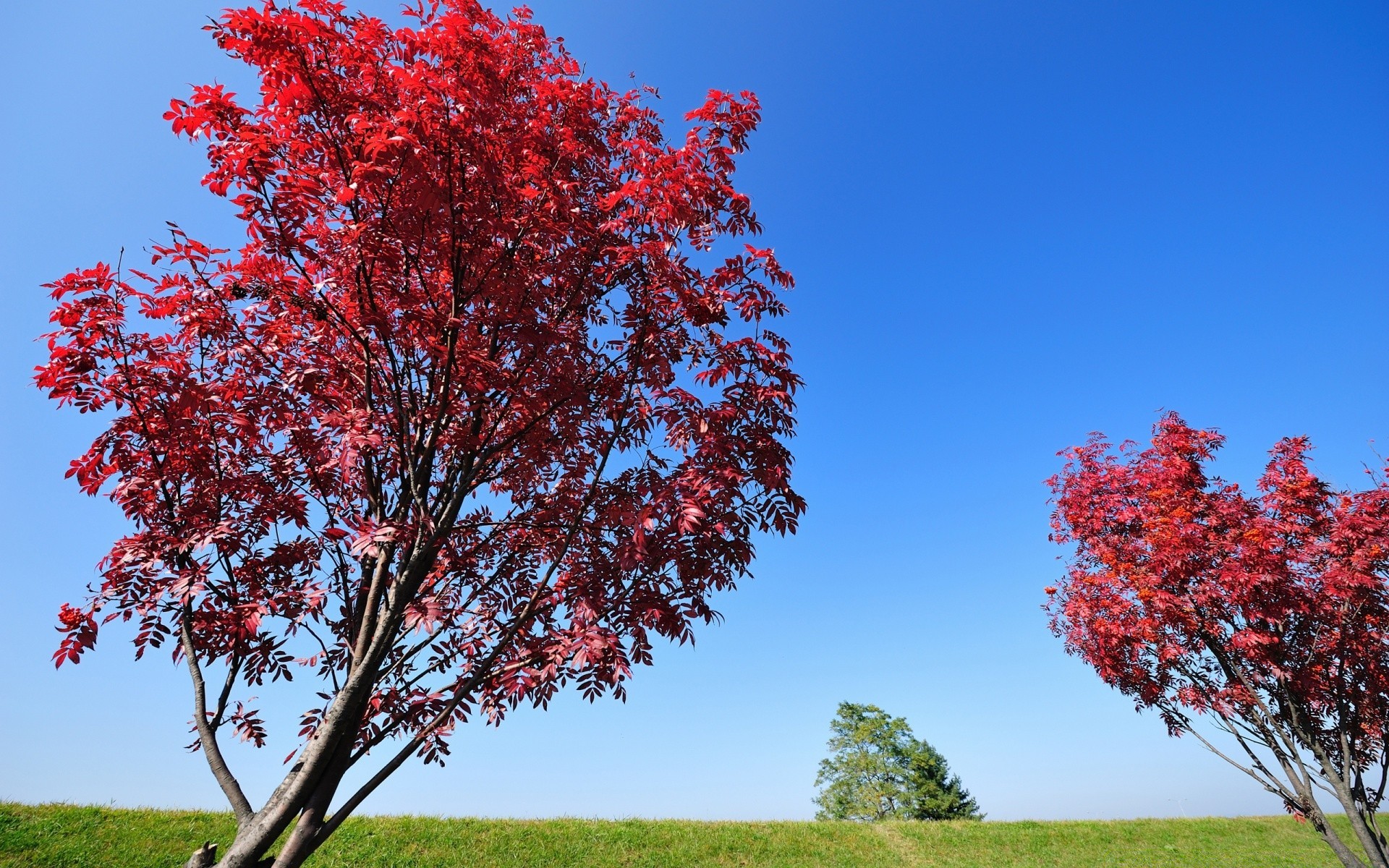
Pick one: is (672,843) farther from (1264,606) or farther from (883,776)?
(883,776)

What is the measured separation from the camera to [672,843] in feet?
44.5

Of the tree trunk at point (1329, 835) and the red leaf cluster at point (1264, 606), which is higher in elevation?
the red leaf cluster at point (1264, 606)

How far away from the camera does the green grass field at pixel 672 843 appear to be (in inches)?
403

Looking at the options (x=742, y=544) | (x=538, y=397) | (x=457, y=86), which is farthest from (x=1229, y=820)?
(x=457, y=86)

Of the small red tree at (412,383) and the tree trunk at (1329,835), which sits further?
the tree trunk at (1329,835)

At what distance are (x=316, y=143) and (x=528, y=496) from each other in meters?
2.80

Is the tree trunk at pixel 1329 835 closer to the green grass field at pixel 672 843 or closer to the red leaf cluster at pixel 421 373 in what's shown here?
the green grass field at pixel 672 843

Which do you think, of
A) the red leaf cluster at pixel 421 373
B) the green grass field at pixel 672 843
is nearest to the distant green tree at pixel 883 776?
the green grass field at pixel 672 843

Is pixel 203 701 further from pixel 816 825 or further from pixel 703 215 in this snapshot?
pixel 816 825

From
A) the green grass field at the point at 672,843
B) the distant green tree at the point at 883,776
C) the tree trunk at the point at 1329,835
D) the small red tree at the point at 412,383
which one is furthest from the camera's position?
the distant green tree at the point at 883,776

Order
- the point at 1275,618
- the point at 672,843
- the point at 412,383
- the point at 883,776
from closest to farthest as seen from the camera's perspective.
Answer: the point at 412,383 < the point at 1275,618 < the point at 672,843 < the point at 883,776

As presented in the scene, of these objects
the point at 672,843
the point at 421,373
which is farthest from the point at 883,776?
the point at 421,373

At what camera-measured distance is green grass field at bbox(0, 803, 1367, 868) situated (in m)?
10.2

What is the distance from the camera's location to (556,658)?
12.1 feet
